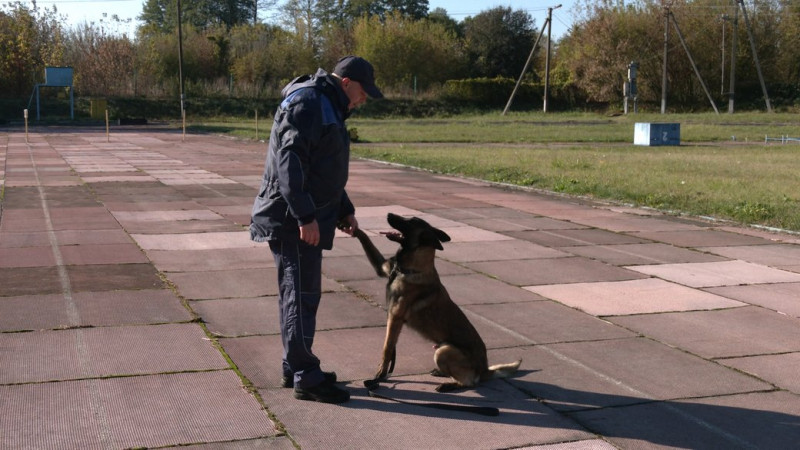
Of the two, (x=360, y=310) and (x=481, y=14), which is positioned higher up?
(x=481, y=14)

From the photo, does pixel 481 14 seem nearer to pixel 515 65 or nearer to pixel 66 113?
pixel 515 65

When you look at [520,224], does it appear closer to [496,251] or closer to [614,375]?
[496,251]

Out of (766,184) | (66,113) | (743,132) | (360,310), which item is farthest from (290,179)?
(66,113)

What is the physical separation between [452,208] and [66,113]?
147ft

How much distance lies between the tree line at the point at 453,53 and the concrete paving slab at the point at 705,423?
5716cm

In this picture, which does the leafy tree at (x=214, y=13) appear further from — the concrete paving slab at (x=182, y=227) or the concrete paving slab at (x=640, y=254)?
the concrete paving slab at (x=640, y=254)

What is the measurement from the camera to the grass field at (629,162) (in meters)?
15.0

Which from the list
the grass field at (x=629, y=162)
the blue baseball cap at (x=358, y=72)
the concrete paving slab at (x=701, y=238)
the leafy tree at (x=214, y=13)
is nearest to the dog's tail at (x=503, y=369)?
the blue baseball cap at (x=358, y=72)

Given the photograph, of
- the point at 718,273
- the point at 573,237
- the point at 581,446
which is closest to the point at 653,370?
the point at 581,446

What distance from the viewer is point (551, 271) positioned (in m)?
9.63

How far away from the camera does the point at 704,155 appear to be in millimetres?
25469

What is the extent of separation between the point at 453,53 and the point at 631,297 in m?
67.2

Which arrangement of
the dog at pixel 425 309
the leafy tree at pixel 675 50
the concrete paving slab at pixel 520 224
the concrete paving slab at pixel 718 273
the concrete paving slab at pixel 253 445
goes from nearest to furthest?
the concrete paving slab at pixel 253 445 < the dog at pixel 425 309 < the concrete paving slab at pixel 718 273 < the concrete paving slab at pixel 520 224 < the leafy tree at pixel 675 50

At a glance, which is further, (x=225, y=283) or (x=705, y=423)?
(x=225, y=283)
